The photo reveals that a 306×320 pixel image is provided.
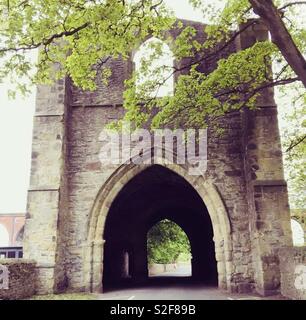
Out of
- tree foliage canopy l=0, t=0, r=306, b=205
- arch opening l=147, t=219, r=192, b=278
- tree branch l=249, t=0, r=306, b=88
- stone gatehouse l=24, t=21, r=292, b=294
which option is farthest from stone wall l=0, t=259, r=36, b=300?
arch opening l=147, t=219, r=192, b=278

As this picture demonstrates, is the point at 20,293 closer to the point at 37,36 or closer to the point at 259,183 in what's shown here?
the point at 37,36

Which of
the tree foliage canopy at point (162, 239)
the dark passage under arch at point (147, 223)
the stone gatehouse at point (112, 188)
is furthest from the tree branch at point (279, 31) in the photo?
the tree foliage canopy at point (162, 239)

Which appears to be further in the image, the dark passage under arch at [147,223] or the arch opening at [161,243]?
the arch opening at [161,243]

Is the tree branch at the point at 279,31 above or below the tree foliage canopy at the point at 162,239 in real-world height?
above

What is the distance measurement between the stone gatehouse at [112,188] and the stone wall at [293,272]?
1.74ft

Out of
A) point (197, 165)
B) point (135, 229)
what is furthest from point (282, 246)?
point (135, 229)

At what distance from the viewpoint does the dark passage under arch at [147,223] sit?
15.7m

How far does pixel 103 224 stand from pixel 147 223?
7.58 m

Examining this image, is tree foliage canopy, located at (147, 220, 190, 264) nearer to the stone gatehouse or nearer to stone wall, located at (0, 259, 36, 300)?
the stone gatehouse

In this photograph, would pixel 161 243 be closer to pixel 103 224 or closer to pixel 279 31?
pixel 103 224

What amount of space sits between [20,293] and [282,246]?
672cm

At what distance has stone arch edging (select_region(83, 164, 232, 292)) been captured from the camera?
1089cm

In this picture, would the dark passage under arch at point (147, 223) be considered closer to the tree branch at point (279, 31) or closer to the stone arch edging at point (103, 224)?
the stone arch edging at point (103, 224)

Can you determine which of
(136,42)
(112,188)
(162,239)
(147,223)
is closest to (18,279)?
(112,188)
